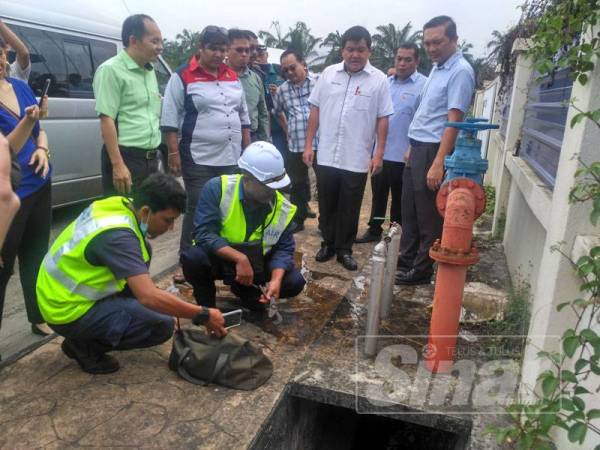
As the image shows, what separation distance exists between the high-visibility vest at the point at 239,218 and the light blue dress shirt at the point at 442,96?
1.19m

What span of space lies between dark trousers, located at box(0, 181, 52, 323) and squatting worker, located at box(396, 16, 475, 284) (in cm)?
235

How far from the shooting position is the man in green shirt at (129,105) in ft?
10.4

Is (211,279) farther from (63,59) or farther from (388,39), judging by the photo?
(388,39)

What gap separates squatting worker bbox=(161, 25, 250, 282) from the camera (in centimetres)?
355

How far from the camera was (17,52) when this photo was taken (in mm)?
2936

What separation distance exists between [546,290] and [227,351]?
145 centimetres

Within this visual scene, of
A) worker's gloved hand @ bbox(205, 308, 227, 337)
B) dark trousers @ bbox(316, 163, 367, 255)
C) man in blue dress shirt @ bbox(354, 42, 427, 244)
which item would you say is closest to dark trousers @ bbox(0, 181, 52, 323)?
worker's gloved hand @ bbox(205, 308, 227, 337)

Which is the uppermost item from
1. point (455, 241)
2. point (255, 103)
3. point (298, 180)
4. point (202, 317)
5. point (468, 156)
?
point (255, 103)

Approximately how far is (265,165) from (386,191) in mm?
2339

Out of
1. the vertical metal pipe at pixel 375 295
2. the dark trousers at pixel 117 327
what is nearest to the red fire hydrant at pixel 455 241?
the vertical metal pipe at pixel 375 295

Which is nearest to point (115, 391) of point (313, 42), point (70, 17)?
point (70, 17)

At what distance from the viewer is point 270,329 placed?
3.07 m

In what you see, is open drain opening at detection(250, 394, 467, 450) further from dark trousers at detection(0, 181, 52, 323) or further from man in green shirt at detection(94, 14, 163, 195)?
man in green shirt at detection(94, 14, 163, 195)

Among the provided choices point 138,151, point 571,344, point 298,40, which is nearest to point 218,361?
point 571,344
